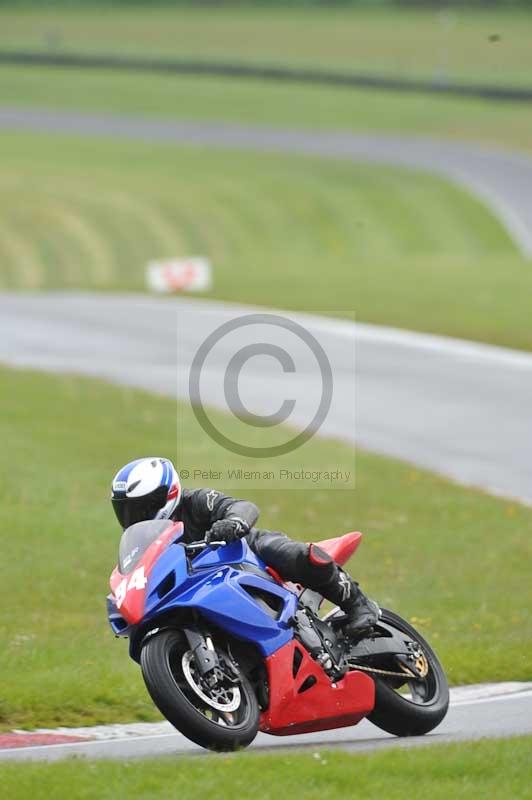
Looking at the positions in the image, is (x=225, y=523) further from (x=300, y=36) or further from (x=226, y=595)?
(x=300, y=36)

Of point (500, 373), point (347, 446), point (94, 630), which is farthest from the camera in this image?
point (500, 373)

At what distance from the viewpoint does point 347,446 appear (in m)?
19.3

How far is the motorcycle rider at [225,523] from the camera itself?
7605mm

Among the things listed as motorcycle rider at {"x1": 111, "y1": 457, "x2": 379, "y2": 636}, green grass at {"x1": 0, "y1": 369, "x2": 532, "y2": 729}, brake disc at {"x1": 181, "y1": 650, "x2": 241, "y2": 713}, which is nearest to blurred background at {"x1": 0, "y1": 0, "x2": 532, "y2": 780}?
green grass at {"x1": 0, "y1": 369, "x2": 532, "y2": 729}

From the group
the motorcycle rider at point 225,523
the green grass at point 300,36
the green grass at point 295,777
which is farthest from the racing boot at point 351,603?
the green grass at point 300,36

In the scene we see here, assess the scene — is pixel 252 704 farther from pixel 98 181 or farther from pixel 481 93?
pixel 481 93

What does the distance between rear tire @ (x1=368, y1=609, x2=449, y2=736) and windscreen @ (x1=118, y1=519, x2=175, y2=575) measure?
155cm

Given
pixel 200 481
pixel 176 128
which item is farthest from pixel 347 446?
pixel 176 128

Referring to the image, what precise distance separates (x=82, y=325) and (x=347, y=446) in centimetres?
1064

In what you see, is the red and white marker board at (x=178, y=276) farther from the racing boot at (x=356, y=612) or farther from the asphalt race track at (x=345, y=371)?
the racing boot at (x=356, y=612)

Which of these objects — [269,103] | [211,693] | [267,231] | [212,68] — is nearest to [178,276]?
[267,231]

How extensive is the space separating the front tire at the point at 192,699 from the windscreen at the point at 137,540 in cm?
39

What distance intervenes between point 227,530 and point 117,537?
681 centimetres

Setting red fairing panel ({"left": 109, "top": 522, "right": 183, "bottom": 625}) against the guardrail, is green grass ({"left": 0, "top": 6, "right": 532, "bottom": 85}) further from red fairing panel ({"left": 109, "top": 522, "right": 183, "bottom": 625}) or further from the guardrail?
red fairing panel ({"left": 109, "top": 522, "right": 183, "bottom": 625})
